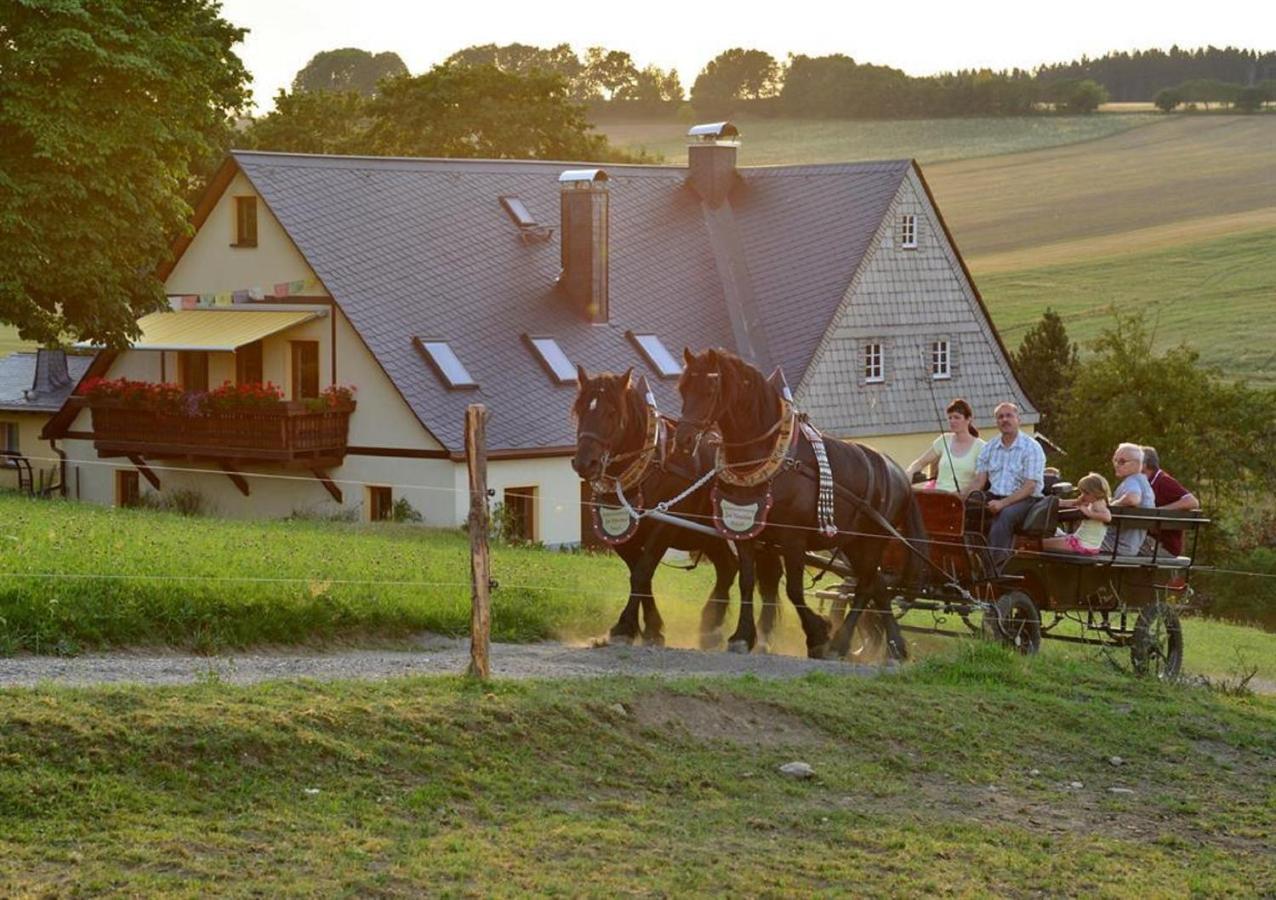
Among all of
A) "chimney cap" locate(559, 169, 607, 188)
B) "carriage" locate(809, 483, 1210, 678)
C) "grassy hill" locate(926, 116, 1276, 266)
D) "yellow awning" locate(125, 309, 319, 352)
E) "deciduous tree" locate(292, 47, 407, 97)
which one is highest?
"deciduous tree" locate(292, 47, 407, 97)

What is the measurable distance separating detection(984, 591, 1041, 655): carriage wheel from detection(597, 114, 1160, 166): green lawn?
78374 millimetres

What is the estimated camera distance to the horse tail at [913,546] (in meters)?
17.4

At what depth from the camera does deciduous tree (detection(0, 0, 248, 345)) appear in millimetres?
36000

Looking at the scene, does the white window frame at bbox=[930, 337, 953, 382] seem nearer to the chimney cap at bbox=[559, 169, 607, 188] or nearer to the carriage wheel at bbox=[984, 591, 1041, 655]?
the chimney cap at bbox=[559, 169, 607, 188]

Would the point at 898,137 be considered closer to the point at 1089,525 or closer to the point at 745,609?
the point at 1089,525

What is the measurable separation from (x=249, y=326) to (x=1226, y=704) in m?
25.1

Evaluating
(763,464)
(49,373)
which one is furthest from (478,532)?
(49,373)

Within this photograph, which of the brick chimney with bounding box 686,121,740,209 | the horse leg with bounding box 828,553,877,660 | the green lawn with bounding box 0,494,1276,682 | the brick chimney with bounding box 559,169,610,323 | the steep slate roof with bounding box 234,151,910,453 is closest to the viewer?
the green lawn with bounding box 0,494,1276,682

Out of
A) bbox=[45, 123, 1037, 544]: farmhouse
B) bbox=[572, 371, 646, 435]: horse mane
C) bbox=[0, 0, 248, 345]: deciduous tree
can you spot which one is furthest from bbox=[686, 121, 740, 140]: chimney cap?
bbox=[572, 371, 646, 435]: horse mane

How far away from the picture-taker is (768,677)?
14.8m

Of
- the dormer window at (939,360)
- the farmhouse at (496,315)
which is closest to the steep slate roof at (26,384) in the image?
the farmhouse at (496,315)

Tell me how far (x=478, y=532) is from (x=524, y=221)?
28840 millimetres

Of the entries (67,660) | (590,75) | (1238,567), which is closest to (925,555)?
(67,660)

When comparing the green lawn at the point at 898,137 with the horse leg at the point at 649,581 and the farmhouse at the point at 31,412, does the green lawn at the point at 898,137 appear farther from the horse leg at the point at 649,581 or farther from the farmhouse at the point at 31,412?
the horse leg at the point at 649,581
